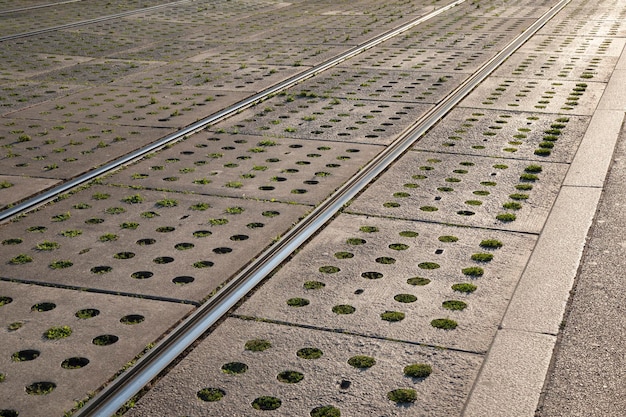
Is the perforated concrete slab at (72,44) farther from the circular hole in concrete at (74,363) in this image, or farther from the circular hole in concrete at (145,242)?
the circular hole in concrete at (74,363)

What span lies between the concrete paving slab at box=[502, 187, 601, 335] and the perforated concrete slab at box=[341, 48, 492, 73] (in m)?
5.57

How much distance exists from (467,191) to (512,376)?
273 centimetres

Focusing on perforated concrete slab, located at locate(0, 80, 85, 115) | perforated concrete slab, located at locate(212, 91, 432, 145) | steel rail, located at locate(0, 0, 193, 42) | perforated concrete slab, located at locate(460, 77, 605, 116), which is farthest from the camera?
steel rail, located at locate(0, 0, 193, 42)

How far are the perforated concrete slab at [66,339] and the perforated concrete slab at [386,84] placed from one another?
565 cm

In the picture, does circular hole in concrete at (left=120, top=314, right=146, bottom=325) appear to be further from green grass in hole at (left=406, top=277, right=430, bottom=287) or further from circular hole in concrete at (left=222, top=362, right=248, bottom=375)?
green grass in hole at (left=406, top=277, right=430, bottom=287)

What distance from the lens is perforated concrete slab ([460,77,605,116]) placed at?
905cm

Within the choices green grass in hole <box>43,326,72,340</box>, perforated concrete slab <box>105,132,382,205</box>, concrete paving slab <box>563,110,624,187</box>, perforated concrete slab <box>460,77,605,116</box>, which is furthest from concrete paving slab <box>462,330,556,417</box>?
perforated concrete slab <box>460,77,605,116</box>

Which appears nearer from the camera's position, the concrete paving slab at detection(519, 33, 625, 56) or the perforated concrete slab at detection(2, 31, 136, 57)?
the concrete paving slab at detection(519, 33, 625, 56)

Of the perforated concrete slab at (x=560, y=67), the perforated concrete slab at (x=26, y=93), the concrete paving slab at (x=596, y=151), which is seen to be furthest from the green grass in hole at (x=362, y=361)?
the perforated concrete slab at (x=560, y=67)

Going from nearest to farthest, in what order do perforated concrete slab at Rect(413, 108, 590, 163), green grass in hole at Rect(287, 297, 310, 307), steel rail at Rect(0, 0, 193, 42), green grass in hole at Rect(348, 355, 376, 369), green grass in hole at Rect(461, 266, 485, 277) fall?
green grass in hole at Rect(348, 355, 376, 369) → green grass in hole at Rect(287, 297, 310, 307) → green grass in hole at Rect(461, 266, 485, 277) → perforated concrete slab at Rect(413, 108, 590, 163) → steel rail at Rect(0, 0, 193, 42)

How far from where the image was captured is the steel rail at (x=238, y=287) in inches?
146

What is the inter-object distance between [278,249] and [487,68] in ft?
22.9

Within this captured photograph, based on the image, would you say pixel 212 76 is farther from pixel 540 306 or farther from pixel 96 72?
pixel 540 306

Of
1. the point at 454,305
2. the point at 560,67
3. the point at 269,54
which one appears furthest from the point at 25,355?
the point at 269,54
